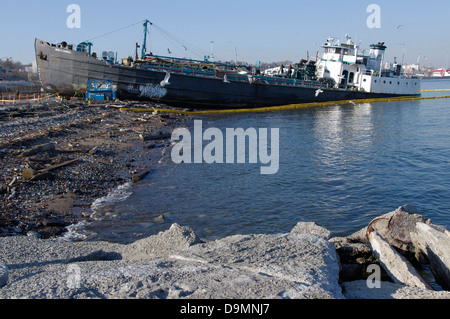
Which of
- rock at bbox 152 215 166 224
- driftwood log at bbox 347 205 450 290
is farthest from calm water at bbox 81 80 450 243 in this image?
driftwood log at bbox 347 205 450 290

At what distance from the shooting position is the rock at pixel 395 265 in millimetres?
5582

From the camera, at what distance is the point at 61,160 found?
42.5 ft

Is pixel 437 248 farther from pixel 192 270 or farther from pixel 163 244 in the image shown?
pixel 163 244

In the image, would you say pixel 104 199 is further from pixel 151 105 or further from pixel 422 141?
pixel 151 105

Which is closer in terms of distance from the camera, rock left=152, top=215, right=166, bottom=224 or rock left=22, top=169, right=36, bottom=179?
rock left=152, top=215, right=166, bottom=224

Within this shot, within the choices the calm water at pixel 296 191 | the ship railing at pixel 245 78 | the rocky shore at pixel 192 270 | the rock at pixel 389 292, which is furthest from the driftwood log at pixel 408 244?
A: the ship railing at pixel 245 78

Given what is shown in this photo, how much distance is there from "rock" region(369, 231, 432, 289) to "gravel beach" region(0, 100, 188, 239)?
6.94 m

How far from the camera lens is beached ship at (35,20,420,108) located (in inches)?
1206

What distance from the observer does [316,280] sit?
4.64 meters

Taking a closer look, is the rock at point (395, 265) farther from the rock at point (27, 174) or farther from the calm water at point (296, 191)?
the rock at point (27, 174)

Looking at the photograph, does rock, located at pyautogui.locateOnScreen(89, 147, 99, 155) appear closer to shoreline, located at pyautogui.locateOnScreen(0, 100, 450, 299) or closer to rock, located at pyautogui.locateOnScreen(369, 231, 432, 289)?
shoreline, located at pyautogui.locateOnScreen(0, 100, 450, 299)

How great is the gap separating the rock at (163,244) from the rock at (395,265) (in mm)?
3389

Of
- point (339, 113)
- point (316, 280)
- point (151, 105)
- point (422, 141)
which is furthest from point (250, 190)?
point (339, 113)
